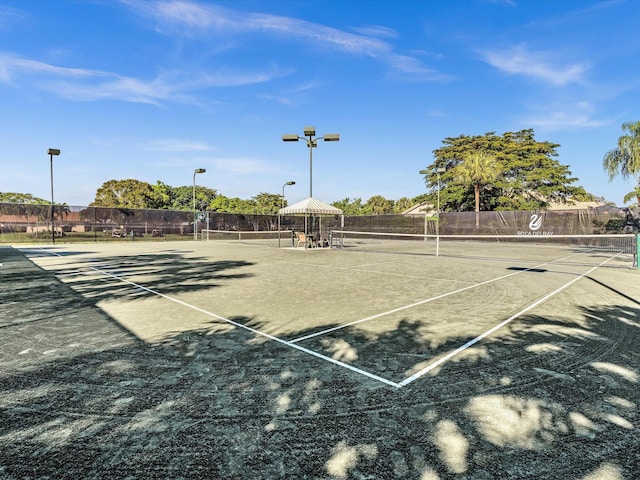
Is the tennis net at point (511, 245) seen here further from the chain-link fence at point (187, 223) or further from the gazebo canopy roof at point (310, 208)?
the gazebo canopy roof at point (310, 208)

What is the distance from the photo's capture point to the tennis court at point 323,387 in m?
2.18

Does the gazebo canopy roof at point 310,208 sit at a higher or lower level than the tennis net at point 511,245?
higher

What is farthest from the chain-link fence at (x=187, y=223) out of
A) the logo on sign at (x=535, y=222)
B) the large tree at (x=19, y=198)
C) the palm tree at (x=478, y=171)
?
the large tree at (x=19, y=198)

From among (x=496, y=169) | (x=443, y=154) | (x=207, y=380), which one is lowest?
(x=207, y=380)

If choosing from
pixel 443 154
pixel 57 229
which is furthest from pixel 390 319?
pixel 443 154

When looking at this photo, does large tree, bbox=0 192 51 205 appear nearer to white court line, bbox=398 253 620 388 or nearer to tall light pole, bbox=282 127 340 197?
tall light pole, bbox=282 127 340 197

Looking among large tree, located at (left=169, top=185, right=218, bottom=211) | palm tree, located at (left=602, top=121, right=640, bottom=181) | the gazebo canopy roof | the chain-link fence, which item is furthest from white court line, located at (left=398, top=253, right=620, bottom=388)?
large tree, located at (left=169, top=185, right=218, bottom=211)

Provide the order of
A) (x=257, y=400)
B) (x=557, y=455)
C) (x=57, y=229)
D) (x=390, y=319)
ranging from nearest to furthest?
Answer: (x=557, y=455)
(x=257, y=400)
(x=390, y=319)
(x=57, y=229)

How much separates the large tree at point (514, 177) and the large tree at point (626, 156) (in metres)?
17.4

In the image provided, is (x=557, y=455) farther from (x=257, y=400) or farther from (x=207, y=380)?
(x=207, y=380)

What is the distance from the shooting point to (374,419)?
2623mm

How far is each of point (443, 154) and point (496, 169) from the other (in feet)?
39.2

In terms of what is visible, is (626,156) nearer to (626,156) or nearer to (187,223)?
(626,156)

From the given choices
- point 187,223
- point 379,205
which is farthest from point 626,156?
point 379,205
